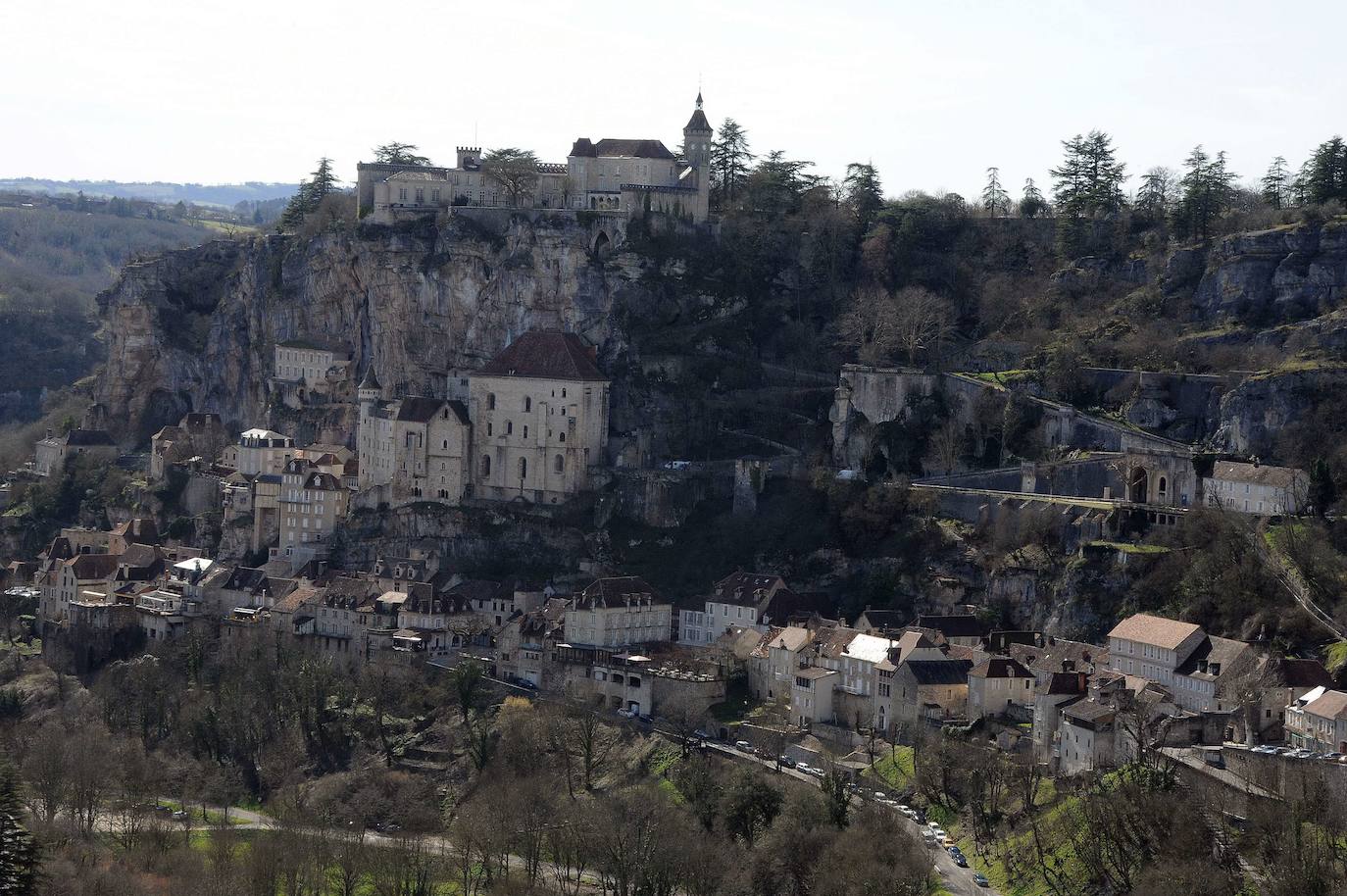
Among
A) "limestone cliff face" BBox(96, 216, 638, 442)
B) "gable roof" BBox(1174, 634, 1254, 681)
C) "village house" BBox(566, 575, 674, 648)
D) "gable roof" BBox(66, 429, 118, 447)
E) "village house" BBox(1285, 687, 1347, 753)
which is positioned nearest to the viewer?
"village house" BBox(1285, 687, 1347, 753)

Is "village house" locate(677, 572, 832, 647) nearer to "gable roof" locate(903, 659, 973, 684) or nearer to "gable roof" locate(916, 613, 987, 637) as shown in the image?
"gable roof" locate(916, 613, 987, 637)

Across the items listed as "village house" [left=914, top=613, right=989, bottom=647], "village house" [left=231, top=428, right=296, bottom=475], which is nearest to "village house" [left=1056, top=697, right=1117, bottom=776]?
"village house" [left=914, top=613, right=989, bottom=647]

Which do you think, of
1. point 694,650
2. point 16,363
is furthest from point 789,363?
point 16,363

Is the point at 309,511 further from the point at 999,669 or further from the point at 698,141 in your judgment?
the point at 999,669

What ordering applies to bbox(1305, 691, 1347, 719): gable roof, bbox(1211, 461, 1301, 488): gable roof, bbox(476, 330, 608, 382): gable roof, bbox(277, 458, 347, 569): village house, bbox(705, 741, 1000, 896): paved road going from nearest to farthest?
1. bbox(705, 741, 1000, 896): paved road
2. bbox(1305, 691, 1347, 719): gable roof
3. bbox(1211, 461, 1301, 488): gable roof
4. bbox(476, 330, 608, 382): gable roof
5. bbox(277, 458, 347, 569): village house

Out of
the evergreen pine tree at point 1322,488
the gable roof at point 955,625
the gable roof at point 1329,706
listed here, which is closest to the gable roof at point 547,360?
the gable roof at point 955,625

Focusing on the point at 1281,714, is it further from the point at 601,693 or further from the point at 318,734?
the point at 318,734
